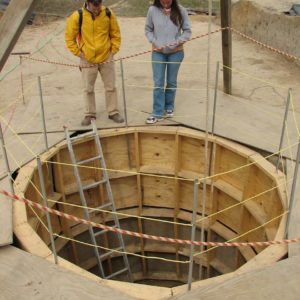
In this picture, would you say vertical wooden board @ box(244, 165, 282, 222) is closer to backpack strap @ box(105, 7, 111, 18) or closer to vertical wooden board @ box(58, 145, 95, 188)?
vertical wooden board @ box(58, 145, 95, 188)

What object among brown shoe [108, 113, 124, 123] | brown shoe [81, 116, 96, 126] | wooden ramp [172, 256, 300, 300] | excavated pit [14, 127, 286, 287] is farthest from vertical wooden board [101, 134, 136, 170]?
wooden ramp [172, 256, 300, 300]

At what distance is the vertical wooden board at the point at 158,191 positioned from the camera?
24.6 feet

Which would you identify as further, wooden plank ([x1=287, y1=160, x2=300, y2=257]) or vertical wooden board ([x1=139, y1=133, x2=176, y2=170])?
vertical wooden board ([x1=139, y1=133, x2=176, y2=170])

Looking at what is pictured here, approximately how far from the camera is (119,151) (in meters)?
7.19

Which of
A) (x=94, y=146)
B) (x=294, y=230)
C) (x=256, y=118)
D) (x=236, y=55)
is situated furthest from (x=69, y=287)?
(x=236, y=55)

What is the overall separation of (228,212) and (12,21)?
4.61 metres

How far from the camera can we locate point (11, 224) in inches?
183

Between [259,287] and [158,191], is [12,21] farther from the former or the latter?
[158,191]

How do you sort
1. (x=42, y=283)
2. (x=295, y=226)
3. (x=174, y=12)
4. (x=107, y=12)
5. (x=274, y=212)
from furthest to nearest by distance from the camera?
1. (x=174, y=12)
2. (x=107, y=12)
3. (x=274, y=212)
4. (x=295, y=226)
5. (x=42, y=283)

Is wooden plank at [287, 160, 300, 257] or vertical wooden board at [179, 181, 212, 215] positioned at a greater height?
wooden plank at [287, 160, 300, 257]

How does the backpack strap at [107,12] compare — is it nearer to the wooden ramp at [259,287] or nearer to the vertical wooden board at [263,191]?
the vertical wooden board at [263,191]

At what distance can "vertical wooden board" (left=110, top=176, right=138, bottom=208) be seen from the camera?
7.49 m

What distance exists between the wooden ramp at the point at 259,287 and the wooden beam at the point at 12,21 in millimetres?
2860

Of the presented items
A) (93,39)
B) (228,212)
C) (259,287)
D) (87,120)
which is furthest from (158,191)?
(259,287)
